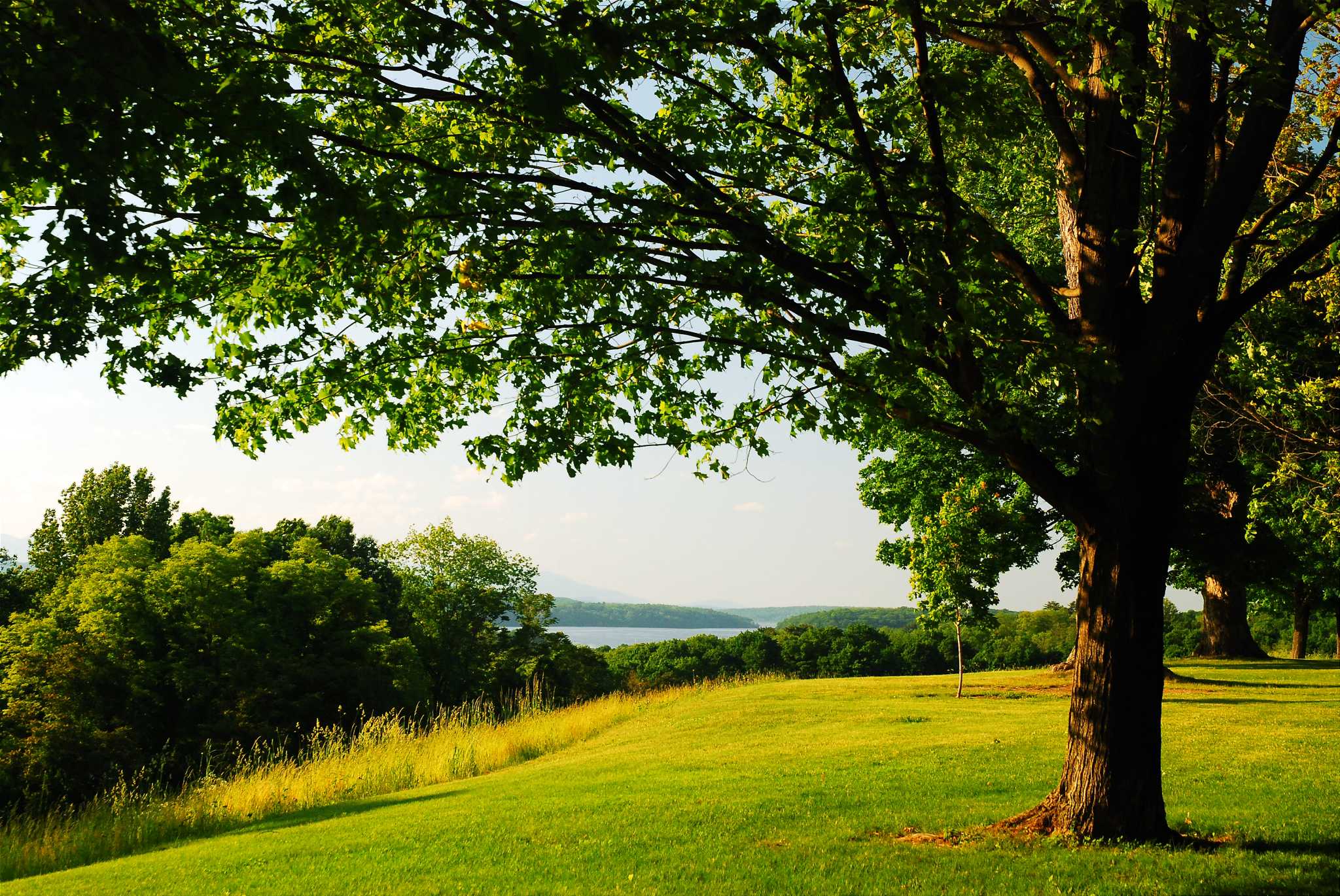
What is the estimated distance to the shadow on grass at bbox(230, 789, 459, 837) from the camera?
12.7 metres

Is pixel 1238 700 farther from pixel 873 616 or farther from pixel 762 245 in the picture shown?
pixel 873 616

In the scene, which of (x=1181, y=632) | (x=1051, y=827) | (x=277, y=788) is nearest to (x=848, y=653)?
(x=1181, y=632)

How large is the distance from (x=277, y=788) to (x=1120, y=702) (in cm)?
1388

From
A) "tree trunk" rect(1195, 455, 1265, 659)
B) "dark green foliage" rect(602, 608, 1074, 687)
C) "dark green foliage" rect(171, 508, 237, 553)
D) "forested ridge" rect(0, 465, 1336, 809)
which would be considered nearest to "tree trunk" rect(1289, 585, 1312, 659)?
"forested ridge" rect(0, 465, 1336, 809)

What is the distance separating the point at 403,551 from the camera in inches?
2414

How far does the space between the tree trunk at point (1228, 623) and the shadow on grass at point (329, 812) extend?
29.5 metres

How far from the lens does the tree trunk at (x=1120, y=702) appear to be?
7383 mm

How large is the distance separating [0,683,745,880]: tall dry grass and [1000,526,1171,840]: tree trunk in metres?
12.2

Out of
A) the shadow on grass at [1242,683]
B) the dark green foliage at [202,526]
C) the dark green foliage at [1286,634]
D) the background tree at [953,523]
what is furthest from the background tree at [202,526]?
the dark green foliage at [1286,634]

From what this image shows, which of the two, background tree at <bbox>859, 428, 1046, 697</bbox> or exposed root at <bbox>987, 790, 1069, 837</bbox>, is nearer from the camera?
exposed root at <bbox>987, 790, 1069, 837</bbox>

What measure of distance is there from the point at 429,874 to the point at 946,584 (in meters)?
19.0

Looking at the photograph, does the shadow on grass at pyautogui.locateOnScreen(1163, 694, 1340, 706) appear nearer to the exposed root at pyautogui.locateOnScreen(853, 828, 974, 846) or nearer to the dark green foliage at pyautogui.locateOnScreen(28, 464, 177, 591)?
the exposed root at pyautogui.locateOnScreen(853, 828, 974, 846)

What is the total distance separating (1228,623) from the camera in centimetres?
3312

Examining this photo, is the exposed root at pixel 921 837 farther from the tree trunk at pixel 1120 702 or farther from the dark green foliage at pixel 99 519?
the dark green foliage at pixel 99 519
